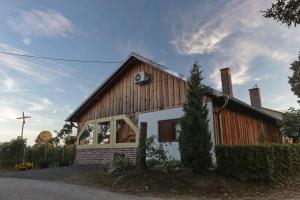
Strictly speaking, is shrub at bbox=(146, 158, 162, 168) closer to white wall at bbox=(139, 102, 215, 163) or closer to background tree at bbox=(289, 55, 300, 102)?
white wall at bbox=(139, 102, 215, 163)

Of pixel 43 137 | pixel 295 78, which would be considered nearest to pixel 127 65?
pixel 295 78

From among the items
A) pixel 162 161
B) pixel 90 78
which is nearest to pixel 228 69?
pixel 162 161

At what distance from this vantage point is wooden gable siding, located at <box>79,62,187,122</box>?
12781mm

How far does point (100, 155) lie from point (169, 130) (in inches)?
195

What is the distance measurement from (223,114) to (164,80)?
3.45 m

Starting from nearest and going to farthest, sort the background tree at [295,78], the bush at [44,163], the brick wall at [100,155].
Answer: the brick wall at [100,155]
the bush at [44,163]
the background tree at [295,78]

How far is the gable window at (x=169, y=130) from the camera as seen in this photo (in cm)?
1250

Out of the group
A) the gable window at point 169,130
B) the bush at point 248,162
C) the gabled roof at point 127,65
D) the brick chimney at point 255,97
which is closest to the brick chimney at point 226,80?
the gabled roof at point 127,65

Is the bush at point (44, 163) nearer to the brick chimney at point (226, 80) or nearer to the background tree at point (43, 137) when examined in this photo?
the brick chimney at point (226, 80)

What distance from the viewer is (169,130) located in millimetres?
12727

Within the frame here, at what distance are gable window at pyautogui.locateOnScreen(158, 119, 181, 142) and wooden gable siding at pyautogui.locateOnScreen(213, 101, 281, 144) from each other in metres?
1.96

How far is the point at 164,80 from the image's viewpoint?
13.3m

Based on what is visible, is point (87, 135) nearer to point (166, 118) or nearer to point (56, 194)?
point (166, 118)

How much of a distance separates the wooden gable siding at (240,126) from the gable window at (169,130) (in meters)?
1.96
